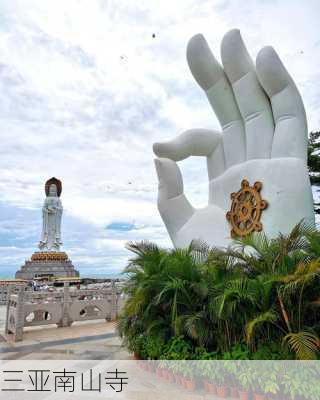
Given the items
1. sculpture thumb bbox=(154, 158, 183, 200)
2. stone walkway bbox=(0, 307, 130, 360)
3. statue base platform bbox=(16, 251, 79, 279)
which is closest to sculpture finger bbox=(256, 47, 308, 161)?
sculpture thumb bbox=(154, 158, 183, 200)

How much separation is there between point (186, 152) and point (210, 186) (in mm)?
1139

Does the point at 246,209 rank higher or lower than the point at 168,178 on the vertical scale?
lower

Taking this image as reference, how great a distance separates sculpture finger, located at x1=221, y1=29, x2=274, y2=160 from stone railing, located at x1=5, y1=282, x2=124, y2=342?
19.0ft

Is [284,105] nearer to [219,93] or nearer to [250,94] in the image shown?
[250,94]

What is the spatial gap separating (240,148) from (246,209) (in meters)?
1.68

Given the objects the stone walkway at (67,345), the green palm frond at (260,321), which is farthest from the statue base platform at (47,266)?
the green palm frond at (260,321)

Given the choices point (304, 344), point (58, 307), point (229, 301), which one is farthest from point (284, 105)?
point (58, 307)

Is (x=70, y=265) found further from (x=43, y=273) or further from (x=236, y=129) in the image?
(x=236, y=129)

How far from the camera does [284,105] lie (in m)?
7.98

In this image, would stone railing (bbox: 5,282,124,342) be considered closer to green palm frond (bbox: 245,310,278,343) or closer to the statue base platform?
green palm frond (bbox: 245,310,278,343)

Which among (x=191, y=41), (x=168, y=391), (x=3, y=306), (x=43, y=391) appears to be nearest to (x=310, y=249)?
(x=168, y=391)

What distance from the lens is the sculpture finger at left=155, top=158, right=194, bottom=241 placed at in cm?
920

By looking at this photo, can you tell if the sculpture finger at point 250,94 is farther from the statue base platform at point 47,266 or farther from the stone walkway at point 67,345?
the statue base platform at point 47,266

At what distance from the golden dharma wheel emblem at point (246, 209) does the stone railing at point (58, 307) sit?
4.51 m
